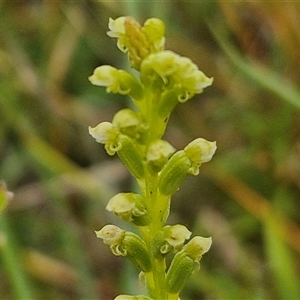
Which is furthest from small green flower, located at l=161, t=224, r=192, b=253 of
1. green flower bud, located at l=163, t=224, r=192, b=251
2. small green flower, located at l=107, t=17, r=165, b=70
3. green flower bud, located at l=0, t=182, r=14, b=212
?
green flower bud, located at l=0, t=182, r=14, b=212

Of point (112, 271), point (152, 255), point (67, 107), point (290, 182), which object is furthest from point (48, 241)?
point (152, 255)

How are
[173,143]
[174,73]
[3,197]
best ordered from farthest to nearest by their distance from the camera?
[173,143] → [3,197] → [174,73]

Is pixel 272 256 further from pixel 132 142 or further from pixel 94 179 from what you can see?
pixel 132 142

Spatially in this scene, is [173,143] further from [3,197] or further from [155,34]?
[155,34]

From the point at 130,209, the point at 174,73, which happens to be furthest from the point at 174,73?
the point at 130,209

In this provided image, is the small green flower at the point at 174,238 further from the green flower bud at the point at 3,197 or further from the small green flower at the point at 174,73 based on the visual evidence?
the green flower bud at the point at 3,197

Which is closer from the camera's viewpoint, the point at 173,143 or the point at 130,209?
the point at 130,209

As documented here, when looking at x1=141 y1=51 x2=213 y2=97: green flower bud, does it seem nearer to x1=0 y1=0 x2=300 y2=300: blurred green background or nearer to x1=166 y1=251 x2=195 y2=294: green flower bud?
x1=166 y1=251 x2=195 y2=294: green flower bud
